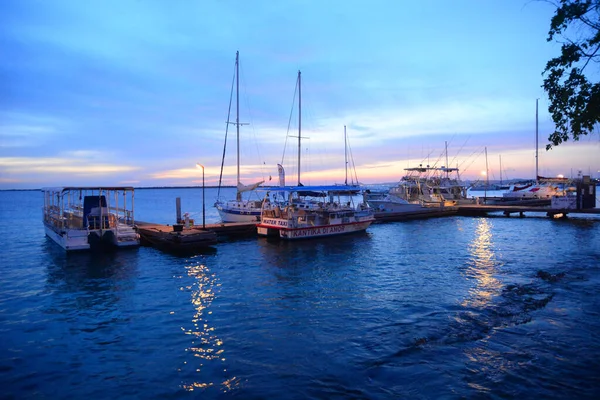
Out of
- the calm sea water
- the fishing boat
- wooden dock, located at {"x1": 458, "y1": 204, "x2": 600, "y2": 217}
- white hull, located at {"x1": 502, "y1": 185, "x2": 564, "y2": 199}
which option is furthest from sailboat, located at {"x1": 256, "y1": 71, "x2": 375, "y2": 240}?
white hull, located at {"x1": 502, "y1": 185, "x2": 564, "y2": 199}

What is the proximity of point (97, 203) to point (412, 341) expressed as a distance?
24815mm

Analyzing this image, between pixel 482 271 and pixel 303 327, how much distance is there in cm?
1212

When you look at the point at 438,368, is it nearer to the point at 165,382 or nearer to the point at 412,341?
the point at 412,341

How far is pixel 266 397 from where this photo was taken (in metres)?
8.09

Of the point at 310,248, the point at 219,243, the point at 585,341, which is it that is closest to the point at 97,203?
the point at 219,243

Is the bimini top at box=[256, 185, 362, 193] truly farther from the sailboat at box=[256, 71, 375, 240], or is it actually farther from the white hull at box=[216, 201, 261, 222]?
the white hull at box=[216, 201, 261, 222]

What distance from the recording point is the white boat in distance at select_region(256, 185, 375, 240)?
104 feet

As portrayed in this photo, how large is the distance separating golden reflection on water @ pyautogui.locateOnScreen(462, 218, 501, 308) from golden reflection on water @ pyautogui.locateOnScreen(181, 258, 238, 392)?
911 centimetres

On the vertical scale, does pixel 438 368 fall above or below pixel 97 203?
below

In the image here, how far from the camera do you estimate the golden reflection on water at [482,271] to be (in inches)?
583

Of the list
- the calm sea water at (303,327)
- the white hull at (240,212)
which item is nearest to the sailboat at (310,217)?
the white hull at (240,212)

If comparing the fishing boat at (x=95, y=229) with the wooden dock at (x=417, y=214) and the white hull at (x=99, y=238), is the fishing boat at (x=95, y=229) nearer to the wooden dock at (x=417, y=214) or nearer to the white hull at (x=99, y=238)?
the white hull at (x=99, y=238)

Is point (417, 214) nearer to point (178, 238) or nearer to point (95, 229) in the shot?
point (178, 238)

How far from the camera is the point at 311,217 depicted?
3316cm
